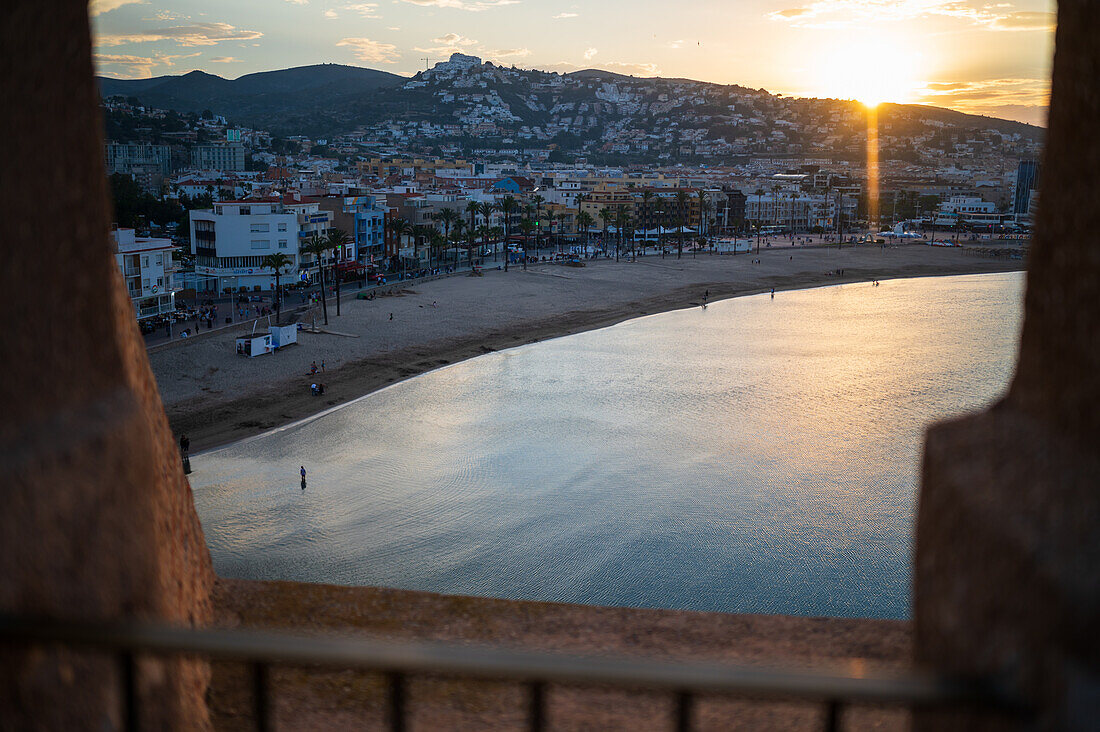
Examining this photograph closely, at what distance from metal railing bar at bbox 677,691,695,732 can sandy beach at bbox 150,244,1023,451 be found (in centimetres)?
1344

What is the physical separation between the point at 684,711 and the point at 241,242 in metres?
29.9

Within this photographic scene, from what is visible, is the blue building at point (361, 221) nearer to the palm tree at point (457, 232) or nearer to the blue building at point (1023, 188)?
the palm tree at point (457, 232)

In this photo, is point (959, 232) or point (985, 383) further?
point (959, 232)

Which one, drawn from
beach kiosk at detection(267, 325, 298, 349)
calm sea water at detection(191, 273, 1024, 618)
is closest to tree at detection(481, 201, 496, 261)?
calm sea water at detection(191, 273, 1024, 618)

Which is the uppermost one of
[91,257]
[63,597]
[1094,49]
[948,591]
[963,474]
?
[1094,49]

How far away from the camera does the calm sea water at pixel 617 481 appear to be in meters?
9.33

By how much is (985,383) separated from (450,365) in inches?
446

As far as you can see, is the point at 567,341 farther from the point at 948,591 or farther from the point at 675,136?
the point at 675,136

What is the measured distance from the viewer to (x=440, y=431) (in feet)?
48.8

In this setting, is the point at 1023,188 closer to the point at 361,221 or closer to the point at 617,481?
the point at 361,221

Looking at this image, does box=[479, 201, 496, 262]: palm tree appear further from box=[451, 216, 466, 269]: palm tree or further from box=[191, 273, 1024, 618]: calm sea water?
box=[191, 273, 1024, 618]: calm sea water

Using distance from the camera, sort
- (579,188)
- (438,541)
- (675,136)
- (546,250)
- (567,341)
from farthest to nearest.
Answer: (675,136) → (579,188) → (546,250) → (567,341) → (438,541)

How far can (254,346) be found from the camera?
19953 mm

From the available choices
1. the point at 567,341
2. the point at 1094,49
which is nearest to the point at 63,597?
the point at 1094,49
